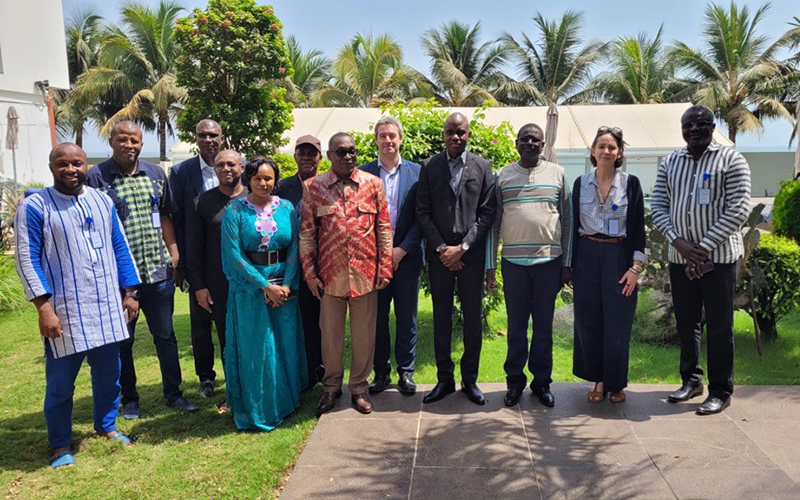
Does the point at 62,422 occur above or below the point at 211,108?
below

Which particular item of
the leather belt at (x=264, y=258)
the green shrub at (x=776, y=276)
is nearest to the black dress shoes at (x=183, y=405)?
the leather belt at (x=264, y=258)

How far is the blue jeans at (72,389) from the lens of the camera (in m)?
3.75

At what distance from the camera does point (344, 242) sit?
4219mm

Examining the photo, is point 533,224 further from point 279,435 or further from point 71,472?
point 71,472

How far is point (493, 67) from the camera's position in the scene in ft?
106

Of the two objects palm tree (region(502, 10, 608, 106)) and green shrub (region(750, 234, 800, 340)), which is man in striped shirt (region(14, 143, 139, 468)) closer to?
green shrub (region(750, 234, 800, 340))

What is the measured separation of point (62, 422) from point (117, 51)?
2880cm

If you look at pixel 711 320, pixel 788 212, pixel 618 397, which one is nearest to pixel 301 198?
pixel 618 397

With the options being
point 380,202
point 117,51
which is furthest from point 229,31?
point 117,51

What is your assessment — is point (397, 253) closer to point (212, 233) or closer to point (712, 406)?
point (212, 233)

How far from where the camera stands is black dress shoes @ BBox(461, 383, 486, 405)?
15.0 ft

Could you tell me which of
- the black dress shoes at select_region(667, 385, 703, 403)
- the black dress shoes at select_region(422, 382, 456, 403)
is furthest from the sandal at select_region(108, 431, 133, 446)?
the black dress shoes at select_region(667, 385, 703, 403)

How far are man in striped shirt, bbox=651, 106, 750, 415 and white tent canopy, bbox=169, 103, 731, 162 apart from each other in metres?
11.9

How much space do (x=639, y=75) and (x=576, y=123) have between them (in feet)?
48.5
